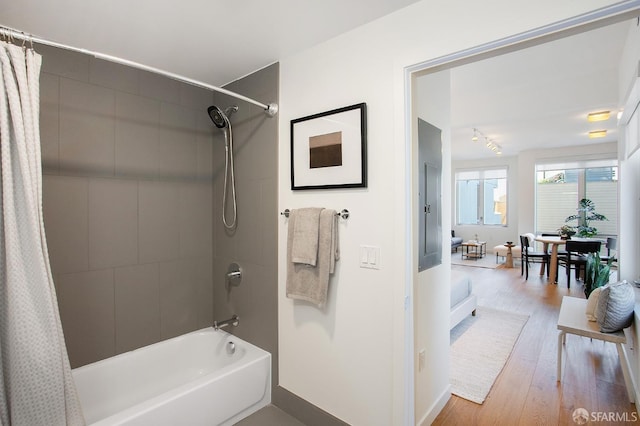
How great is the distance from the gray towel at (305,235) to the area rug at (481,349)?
1.61 meters

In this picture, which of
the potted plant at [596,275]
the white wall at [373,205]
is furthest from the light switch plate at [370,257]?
the potted plant at [596,275]

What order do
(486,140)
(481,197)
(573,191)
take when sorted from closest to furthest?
(486,140) < (573,191) < (481,197)

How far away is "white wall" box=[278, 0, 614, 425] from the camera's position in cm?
145

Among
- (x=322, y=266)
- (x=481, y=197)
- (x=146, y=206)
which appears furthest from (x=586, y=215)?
(x=146, y=206)

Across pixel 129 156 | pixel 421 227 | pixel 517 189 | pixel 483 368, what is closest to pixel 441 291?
pixel 421 227

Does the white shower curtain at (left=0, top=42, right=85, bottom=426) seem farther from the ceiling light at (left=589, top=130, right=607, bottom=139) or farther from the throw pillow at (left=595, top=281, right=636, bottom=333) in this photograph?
the ceiling light at (left=589, top=130, right=607, bottom=139)

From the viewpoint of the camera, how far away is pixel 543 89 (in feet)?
11.1

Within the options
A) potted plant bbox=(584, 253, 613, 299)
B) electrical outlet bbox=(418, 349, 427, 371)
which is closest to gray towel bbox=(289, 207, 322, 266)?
electrical outlet bbox=(418, 349, 427, 371)

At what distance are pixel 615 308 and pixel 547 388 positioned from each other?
0.77m

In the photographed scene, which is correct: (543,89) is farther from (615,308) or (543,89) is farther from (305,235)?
(305,235)

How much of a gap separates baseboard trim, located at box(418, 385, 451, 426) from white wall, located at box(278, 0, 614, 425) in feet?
0.10

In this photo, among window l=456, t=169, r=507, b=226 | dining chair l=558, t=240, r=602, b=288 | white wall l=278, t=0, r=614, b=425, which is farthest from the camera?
window l=456, t=169, r=507, b=226

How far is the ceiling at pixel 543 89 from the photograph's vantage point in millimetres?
2436

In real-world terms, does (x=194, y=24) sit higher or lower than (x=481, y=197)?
higher
